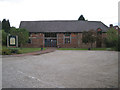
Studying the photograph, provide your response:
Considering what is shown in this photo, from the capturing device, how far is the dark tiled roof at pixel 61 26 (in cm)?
4178

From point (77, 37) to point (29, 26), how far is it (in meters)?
17.1

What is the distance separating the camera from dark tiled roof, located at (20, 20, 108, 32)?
137 ft

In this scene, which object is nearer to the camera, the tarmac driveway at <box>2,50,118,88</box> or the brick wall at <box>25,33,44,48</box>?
the tarmac driveway at <box>2,50,118,88</box>

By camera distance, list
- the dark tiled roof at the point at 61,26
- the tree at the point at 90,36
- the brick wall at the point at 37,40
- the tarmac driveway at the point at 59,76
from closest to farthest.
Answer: the tarmac driveway at the point at 59,76 → the tree at the point at 90,36 → the brick wall at the point at 37,40 → the dark tiled roof at the point at 61,26

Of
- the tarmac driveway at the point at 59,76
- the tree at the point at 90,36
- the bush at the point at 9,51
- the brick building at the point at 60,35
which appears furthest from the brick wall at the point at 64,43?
the tarmac driveway at the point at 59,76

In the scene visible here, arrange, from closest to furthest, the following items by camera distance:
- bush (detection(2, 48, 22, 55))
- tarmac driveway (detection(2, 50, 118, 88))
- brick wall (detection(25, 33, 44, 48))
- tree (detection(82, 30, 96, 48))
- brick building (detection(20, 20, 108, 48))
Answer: tarmac driveway (detection(2, 50, 118, 88)) → bush (detection(2, 48, 22, 55)) → tree (detection(82, 30, 96, 48)) → brick building (detection(20, 20, 108, 48)) → brick wall (detection(25, 33, 44, 48))

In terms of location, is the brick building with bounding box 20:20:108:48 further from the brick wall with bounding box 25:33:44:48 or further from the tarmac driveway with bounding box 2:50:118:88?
the tarmac driveway with bounding box 2:50:118:88

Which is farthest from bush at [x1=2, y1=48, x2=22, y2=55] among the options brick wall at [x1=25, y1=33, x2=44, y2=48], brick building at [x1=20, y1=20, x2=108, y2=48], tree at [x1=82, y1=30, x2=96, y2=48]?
brick wall at [x1=25, y1=33, x2=44, y2=48]

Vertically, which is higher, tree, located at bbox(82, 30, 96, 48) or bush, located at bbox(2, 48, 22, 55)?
tree, located at bbox(82, 30, 96, 48)

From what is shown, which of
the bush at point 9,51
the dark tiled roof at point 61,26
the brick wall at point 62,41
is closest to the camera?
the bush at point 9,51

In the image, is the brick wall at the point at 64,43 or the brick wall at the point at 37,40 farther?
the brick wall at the point at 37,40

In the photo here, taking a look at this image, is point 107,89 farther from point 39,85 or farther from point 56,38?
point 56,38

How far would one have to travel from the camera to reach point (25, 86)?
4910 millimetres

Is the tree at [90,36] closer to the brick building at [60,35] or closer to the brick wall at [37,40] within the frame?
the brick building at [60,35]
